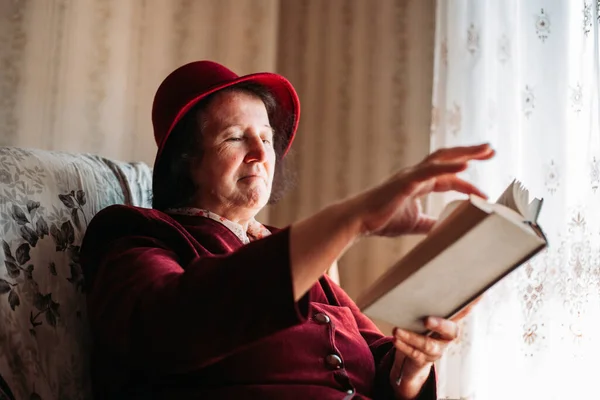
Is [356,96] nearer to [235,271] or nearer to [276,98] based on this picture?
[276,98]

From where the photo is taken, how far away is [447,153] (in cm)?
66

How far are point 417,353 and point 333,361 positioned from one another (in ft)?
0.46

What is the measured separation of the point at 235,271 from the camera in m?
0.62

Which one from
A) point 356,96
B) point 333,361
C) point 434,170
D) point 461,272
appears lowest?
point 333,361

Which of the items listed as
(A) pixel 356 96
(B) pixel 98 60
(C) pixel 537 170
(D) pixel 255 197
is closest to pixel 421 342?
(D) pixel 255 197

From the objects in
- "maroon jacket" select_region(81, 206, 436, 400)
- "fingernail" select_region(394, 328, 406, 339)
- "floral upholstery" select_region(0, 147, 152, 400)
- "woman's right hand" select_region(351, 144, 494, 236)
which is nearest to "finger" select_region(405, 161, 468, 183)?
"woman's right hand" select_region(351, 144, 494, 236)

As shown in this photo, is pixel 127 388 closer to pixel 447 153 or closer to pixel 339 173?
pixel 447 153

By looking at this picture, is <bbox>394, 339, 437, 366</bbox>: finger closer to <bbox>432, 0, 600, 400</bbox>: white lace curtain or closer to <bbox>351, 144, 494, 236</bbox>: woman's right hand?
<bbox>351, 144, 494, 236</bbox>: woman's right hand

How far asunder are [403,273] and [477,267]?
0.08 meters

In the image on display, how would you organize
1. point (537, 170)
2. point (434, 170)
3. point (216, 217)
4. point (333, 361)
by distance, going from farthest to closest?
point (537, 170) → point (216, 217) → point (333, 361) → point (434, 170)

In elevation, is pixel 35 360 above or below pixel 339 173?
below

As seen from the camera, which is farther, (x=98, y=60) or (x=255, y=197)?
(x=98, y=60)

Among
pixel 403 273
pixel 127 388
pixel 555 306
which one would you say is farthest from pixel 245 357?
pixel 555 306

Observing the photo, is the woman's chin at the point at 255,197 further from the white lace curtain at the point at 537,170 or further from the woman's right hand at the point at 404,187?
the white lace curtain at the point at 537,170
